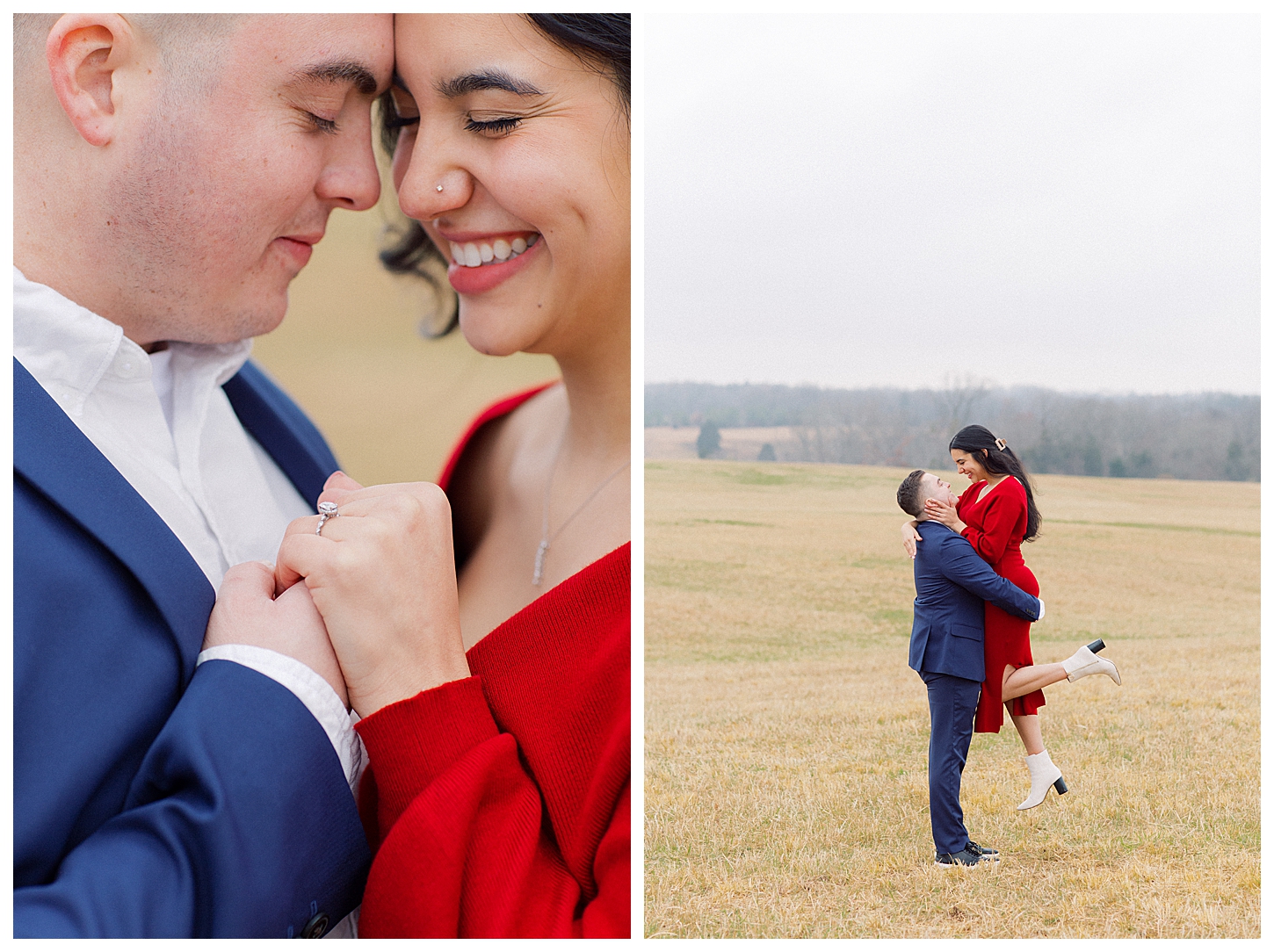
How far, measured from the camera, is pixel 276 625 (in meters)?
1.81

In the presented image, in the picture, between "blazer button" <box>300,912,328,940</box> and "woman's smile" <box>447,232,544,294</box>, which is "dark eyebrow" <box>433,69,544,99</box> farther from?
"blazer button" <box>300,912,328,940</box>

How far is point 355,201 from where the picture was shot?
6.64ft

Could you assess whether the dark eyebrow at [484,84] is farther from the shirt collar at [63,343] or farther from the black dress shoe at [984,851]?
the black dress shoe at [984,851]

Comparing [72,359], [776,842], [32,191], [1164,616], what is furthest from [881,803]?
[32,191]

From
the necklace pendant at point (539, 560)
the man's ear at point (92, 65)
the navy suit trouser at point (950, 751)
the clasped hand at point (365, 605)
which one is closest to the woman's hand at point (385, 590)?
the clasped hand at point (365, 605)

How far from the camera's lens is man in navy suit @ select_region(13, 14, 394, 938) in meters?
1.67

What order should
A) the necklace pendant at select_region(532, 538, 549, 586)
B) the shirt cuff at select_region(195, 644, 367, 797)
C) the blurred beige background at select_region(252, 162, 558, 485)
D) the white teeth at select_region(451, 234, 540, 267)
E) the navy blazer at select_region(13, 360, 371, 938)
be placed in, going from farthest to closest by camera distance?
the blurred beige background at select_region(252, 162, 558, 485)
the necklace pendant at select_region(532, 538, 549, 586)
the white teeth at select_region(451, 234, 540, 267)
the shirt cuff at select_region(195, 644, 367, 797)
the navy blazer at select_region(13, 360, 371, 938)

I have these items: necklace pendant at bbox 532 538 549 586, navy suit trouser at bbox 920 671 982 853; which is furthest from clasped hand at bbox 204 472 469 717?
navy suit trouser at bbox 920 671 982 853

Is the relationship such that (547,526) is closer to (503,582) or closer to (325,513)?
(503,582)

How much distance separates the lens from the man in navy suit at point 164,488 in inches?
65.8

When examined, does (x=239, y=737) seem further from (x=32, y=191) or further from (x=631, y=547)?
(x=32, y=191)

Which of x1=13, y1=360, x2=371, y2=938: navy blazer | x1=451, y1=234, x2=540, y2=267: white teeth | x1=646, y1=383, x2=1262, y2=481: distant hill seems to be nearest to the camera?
x1=13, y1=360, x2=371, y2=938: navy blazer

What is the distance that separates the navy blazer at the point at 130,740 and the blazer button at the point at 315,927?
61 millimetres

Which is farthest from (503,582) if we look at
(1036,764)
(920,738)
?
(920,738)
